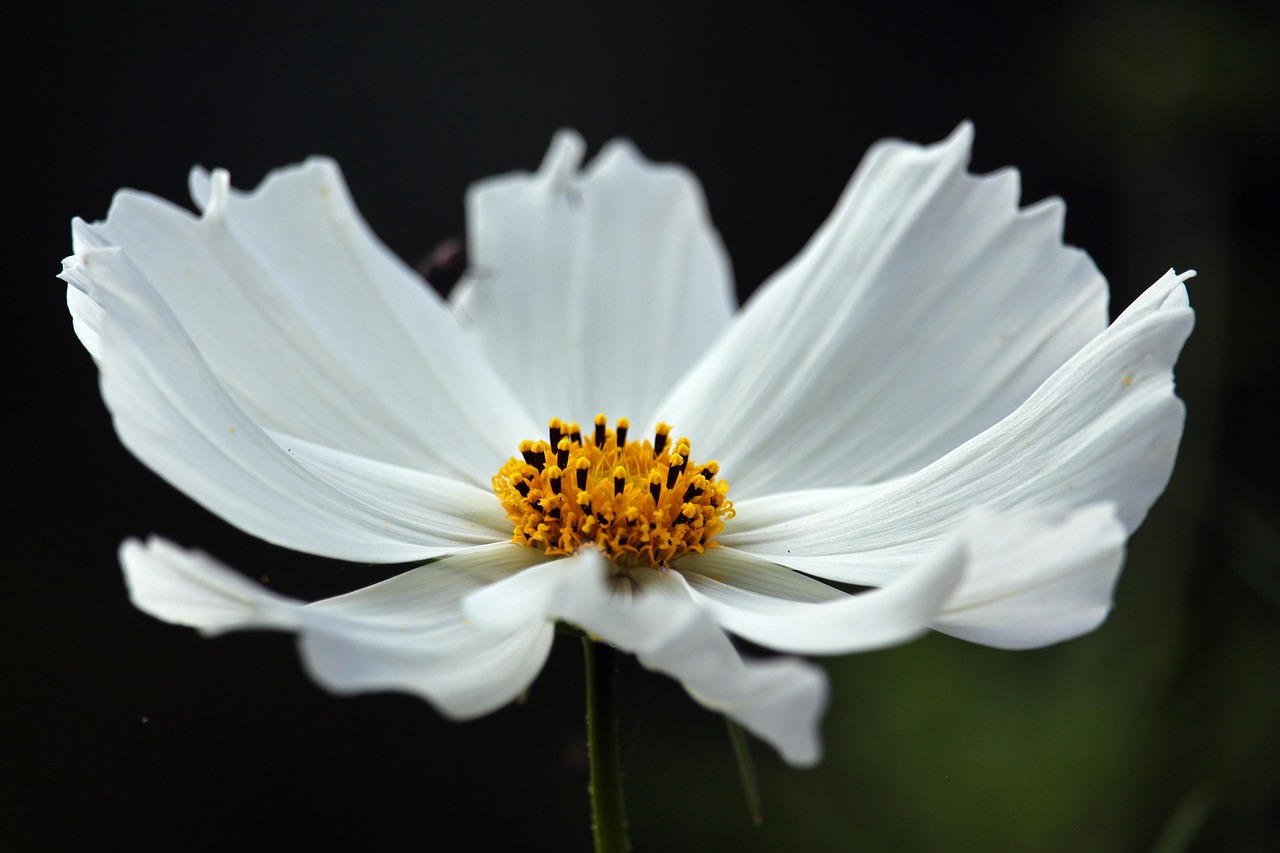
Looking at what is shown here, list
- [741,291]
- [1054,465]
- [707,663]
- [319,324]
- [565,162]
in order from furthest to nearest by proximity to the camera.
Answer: [741,291] → [565,162] → [319,324] → [1054,465] → [707,663]

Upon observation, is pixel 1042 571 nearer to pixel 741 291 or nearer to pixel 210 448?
pixel 210 448

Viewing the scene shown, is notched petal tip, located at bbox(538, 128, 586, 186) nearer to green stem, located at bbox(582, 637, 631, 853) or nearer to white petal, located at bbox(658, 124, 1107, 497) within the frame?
white petal, located at bbox(658, 124, 1107, 497)

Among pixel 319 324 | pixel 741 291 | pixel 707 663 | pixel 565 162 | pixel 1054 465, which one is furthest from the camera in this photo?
pixel 741 291

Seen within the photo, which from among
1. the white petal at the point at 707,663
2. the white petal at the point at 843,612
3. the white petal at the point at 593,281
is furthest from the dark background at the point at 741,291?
the white petal at the point at 707,663

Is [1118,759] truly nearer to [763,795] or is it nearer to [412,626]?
[763,795]

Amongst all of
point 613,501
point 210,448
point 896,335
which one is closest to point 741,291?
point 896,335

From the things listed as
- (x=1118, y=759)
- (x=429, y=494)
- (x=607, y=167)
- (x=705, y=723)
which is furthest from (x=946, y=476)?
(x=705, y=723)
